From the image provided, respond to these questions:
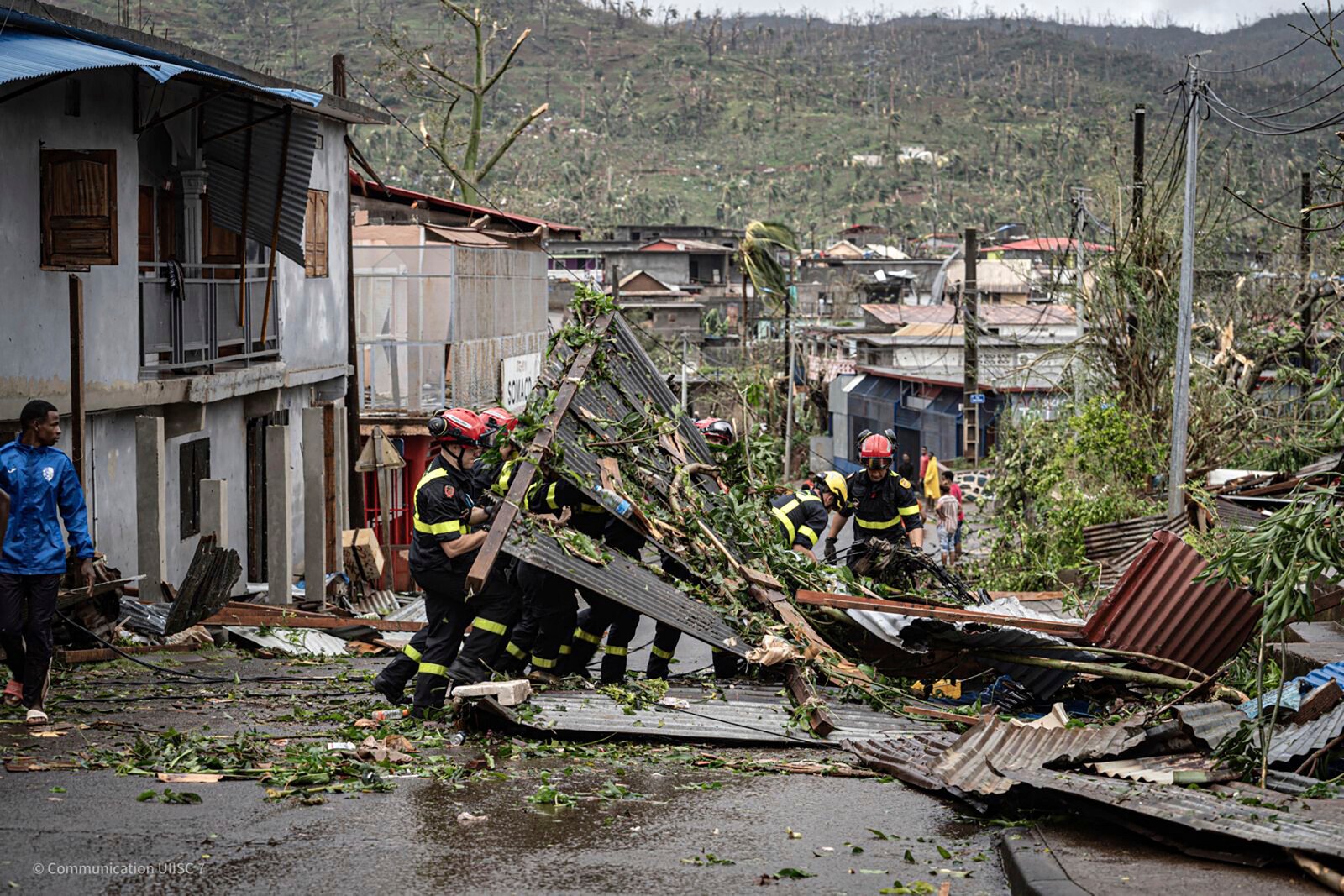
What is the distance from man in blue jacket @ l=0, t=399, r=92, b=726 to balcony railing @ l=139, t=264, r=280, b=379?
19.9 ft

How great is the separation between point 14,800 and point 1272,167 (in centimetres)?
7343

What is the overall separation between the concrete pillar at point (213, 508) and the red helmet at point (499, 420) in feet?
16.1

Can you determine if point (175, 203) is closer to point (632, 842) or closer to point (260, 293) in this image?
point (260, 293)

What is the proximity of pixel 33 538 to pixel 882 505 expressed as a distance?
6720 mm

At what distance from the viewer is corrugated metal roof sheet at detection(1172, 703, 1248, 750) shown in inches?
250

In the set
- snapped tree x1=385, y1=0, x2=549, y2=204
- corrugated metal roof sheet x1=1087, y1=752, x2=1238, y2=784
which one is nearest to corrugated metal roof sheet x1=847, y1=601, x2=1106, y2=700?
corrugated metal roof sheet x1=1087, y1=752, x2=1238, y2=784

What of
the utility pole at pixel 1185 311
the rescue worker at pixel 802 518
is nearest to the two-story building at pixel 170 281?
the rescue worker at pixel 802 518

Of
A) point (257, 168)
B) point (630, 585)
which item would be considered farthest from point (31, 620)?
point (257, 168)

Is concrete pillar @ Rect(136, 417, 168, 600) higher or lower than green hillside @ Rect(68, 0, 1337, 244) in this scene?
lower

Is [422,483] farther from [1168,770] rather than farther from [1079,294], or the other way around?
[1079,294]

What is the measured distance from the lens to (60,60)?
9477 mm

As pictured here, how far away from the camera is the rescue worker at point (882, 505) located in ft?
38.2

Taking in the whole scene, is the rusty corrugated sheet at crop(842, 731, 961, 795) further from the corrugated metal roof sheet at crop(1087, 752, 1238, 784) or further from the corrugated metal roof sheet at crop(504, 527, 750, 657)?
the corrugated metal roof sheet at crop(504, 527, 750, 657)

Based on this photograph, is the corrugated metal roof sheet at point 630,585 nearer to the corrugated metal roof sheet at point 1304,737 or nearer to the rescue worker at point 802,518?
the rescue worker at point 802,518
